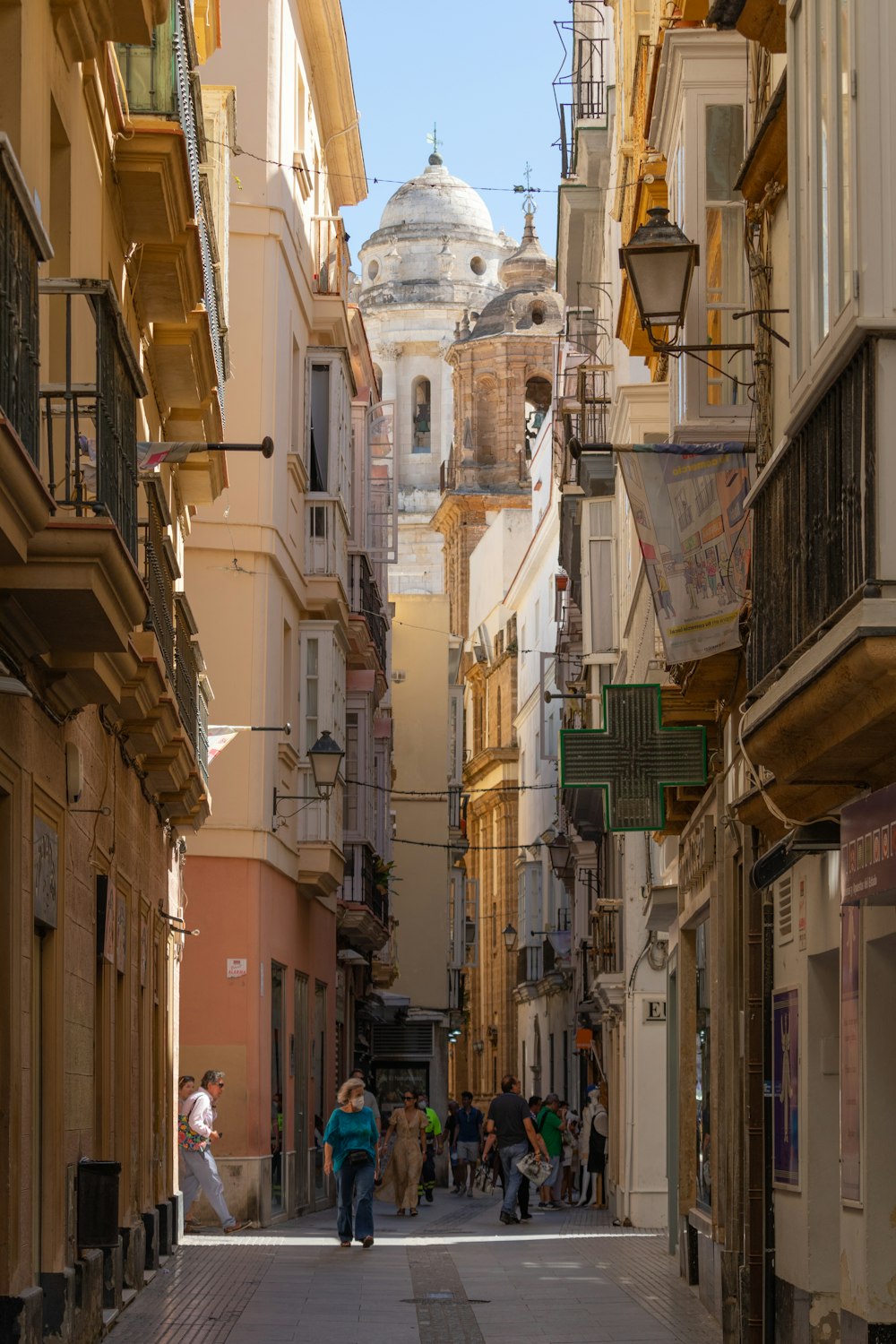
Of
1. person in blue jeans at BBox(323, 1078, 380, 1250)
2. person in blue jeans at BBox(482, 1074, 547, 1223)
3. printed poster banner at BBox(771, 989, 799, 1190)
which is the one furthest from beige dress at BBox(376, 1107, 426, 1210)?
printed poster banner at BBox(771, 989, 799, 1190)

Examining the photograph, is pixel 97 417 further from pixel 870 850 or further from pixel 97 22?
pixel 870 850

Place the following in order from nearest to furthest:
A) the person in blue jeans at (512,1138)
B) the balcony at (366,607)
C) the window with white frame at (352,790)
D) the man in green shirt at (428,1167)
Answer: the person in blue jeans at (512,1138) → the balcony at (366,607) → the man in green shirt at (428,1167) → the window with white frame at (352,790)

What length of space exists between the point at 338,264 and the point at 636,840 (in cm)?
861

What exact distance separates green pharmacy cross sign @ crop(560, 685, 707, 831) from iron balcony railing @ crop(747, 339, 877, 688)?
487 centimetres

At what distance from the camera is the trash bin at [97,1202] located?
13.8 meters

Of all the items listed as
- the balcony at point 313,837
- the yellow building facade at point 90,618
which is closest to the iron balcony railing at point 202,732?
the yellow building facade at point 90,618

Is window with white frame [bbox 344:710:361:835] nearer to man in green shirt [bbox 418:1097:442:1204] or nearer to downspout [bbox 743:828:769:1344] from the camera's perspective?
man in green shirt [bbox 418:1097:442:1204]

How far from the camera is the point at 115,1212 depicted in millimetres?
13906

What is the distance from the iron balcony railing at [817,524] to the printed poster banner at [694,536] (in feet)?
7.12

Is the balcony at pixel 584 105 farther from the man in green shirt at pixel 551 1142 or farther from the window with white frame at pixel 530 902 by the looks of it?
the window with white frame at pixel 530 902

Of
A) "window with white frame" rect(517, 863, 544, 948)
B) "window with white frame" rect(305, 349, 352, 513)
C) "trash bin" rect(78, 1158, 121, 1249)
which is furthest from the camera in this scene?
"window with white frame" rect(517, 863, 544, 948)

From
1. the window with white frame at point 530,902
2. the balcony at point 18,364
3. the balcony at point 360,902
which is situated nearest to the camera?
the balcony at point 18,364

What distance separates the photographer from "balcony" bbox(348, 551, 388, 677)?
3325 cm

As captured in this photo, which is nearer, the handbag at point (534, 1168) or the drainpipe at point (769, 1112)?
the drainpipe at point (769, 1112)
